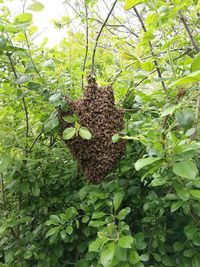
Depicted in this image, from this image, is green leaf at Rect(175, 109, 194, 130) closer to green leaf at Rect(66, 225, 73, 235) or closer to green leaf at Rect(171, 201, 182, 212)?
Result: green leaf at Rect(171, 201, 182, 212)

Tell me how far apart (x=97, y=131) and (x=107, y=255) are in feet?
1.07

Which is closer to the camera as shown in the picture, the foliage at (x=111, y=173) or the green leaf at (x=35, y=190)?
the foliage at (x=111, y=173)

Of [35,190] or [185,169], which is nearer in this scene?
[185,169]

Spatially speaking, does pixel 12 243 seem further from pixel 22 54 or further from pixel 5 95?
pixel 22 54

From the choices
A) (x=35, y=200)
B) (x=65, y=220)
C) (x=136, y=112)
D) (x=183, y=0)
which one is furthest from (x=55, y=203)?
(x=183, y=0)

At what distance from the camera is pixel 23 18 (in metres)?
0.92

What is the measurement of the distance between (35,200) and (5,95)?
385mm

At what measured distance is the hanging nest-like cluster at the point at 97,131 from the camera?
93cm

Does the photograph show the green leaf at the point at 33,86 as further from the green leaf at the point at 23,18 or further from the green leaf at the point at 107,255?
the green leaf at the point at 107,255

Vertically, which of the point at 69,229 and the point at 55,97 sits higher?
the point at 55,97

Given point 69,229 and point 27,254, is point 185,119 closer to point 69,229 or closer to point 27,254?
point 69,229

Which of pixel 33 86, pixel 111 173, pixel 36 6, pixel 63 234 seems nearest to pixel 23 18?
pixel 36 6

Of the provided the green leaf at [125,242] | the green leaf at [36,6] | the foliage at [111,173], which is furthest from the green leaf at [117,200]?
the green leaf at [36,6]

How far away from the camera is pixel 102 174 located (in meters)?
0.95
